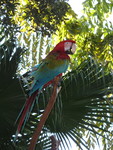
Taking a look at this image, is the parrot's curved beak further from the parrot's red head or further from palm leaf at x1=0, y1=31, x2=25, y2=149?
palm leaf at x1=0, y1=31, x2=25, y2=149

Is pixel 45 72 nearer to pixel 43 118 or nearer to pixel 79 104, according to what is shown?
pixel 79 104

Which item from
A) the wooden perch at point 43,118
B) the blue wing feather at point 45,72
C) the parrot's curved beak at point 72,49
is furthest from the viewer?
the parrot's curved beak at point 72,49

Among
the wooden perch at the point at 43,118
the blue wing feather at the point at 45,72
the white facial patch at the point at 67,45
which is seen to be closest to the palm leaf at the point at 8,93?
the blue wing feather at the point at 45,72

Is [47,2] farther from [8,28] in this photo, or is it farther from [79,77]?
[79,77]

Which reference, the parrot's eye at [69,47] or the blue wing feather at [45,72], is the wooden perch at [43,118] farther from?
the parrot's eye at [69,47]

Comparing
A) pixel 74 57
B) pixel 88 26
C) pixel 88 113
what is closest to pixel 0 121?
pixel 88 113

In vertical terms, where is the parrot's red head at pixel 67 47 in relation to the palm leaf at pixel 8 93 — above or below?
above

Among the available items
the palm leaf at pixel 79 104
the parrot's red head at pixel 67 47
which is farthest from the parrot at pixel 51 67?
the palm leaf at pixel 79 104

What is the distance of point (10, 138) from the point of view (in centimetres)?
231

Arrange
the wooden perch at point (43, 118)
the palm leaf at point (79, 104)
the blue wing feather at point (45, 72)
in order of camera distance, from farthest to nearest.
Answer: the palm leaf at point (79, 104) → the blue wing feather at point (45, 72) → the wooden perch at point (43, 118)

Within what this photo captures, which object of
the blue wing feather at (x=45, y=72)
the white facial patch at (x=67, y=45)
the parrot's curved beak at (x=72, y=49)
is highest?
the white facial patch at (x=67, y=45)

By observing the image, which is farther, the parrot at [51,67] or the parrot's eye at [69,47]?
the parrot's eye at [69,47]

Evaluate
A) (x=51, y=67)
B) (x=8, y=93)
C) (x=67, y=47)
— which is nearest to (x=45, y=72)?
(x=51, y=67)

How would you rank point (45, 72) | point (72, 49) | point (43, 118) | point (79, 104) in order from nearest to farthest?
point (43, 118) < point (45, 72) < point (72, 49) < point (79, 104)
